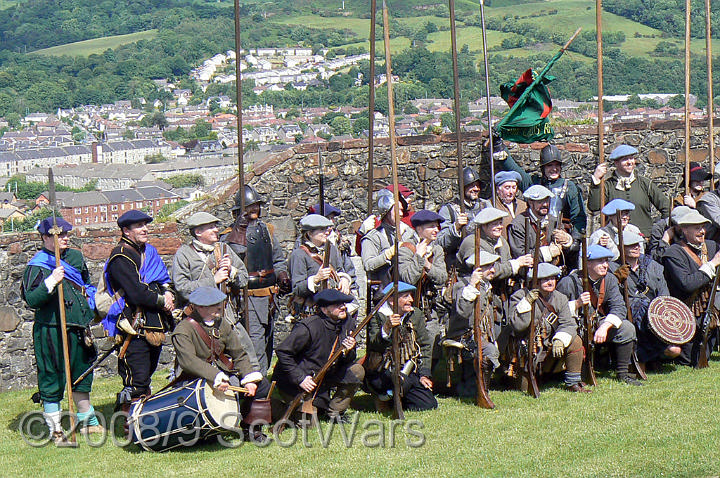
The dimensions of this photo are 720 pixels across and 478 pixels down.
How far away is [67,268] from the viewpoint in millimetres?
8750

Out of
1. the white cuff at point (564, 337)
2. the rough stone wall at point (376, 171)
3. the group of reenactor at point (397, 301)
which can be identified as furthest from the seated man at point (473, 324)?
the rough stone wall at point (376, 171)

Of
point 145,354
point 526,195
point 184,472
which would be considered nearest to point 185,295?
point 145,354

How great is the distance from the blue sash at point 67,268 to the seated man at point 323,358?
1711mm

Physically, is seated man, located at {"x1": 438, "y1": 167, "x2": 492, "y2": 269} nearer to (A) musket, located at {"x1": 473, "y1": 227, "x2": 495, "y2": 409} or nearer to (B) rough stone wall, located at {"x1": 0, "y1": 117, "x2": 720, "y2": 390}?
(A) musket, located at {"x1": 473, "y1": 227, "x2": 495, "y2": 409}

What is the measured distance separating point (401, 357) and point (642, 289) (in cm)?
254

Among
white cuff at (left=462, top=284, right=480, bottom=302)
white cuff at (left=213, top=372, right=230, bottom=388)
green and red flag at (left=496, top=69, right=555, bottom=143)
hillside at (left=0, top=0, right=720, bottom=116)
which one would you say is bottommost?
white cuff at (left=213, top=372, right=230, bottom=388)

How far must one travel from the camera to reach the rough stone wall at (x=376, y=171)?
39.3ft

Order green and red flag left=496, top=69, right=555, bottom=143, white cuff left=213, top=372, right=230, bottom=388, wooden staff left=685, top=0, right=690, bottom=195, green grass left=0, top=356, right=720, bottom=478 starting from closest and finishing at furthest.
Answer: green grass left=0, top=356, right=720, bottom=478 < white cuff left=213, top=372, right=230, bottom=388 < wooden staff left=685, top=0, right=690, bottom=195 < green and red flag left=496, top=69, right=555, bottom=143

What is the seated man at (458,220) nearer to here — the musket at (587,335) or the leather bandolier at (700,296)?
the musket at (587,335)

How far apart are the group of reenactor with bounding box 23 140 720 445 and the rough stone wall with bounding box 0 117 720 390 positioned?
2.10 metres

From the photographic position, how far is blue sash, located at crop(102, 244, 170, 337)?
8.57 metres

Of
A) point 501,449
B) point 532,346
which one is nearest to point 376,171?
point 532,346

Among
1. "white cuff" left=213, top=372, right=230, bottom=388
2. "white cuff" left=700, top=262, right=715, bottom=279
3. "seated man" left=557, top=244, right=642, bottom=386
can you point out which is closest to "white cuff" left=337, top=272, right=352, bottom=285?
"white cuff" left=213, top=372, right=230, bottom=388

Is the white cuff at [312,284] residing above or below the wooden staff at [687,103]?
below
